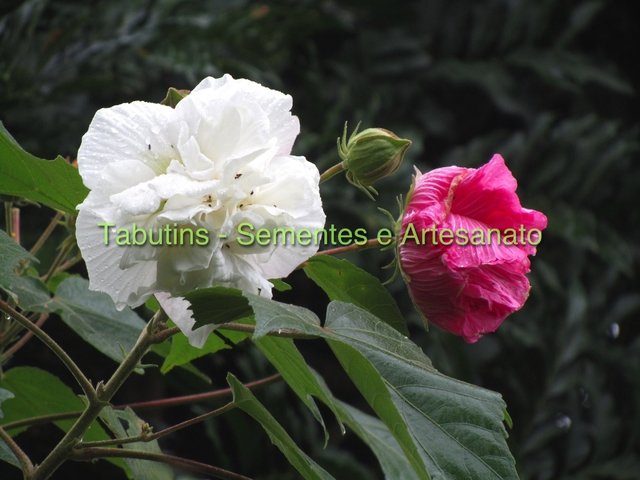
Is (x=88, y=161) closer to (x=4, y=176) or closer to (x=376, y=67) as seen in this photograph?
(x=4, y=176)

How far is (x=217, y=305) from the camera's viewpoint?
47cm

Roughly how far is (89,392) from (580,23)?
1.49 meters

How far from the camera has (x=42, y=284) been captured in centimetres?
65

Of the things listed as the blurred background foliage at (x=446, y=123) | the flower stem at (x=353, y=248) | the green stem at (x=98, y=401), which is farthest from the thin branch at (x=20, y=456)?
the blurred background foliage at (x=446, y=123)

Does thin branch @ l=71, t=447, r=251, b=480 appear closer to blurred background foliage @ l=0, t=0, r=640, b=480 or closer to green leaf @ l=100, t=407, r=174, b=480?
green leaf @ l=100, t=407, r=174, b=480

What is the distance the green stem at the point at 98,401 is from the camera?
0.53 m

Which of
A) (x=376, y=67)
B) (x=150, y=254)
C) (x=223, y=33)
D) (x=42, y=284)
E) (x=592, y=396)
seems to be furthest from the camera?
(x=376, y=67)

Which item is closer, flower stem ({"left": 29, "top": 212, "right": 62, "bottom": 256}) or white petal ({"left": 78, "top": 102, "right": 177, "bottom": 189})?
white petal ({"left": 78, "top": 102, "right": 177, "bottom": 189})

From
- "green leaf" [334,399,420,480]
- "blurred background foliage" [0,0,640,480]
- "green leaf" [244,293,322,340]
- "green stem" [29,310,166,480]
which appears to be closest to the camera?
"green leaf" [244,293,322,340]

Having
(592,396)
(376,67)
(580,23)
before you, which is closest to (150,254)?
(592,396)

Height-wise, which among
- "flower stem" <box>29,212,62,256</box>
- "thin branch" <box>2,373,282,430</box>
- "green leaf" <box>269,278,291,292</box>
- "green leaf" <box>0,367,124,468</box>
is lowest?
"green leaf" <box>0,367,124,468</box>

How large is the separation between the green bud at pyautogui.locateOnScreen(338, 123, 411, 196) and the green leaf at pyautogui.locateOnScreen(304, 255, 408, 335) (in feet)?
0.18

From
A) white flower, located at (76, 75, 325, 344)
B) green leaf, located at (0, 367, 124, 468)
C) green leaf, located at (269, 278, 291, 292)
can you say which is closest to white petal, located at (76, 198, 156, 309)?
white flower, located at (76, 75, 325, 344)

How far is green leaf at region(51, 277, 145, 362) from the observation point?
652 mm
